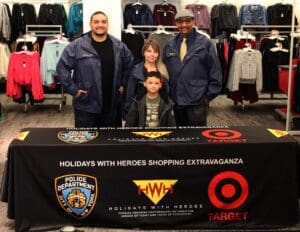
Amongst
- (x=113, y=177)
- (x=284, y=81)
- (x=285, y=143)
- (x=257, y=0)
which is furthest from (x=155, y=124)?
(x=257, y=0)

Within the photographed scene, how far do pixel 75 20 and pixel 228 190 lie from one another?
20.0 feet

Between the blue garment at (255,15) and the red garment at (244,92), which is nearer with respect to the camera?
the red garment at (244,92)

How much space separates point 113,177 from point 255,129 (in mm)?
1175

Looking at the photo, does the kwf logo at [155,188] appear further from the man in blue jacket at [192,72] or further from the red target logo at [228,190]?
the man in blue jacket at [192,72]

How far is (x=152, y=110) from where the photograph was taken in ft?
13.1

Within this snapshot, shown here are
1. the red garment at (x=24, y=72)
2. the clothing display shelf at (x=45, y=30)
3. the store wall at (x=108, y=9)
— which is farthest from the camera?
the clothing display shelf at (x=45, y=30)

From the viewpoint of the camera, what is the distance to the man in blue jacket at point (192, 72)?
4172mm

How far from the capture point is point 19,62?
7410mm

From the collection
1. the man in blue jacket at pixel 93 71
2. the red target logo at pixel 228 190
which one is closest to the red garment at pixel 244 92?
the man in blue jacket at pixel 93 71

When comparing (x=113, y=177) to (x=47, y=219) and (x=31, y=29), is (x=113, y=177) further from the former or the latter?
(x=31, y=29)

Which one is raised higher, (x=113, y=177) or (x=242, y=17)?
(x=242, y=17)

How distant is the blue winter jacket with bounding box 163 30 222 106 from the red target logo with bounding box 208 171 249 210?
2.95 feet

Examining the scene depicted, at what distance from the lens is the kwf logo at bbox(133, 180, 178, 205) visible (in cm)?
347

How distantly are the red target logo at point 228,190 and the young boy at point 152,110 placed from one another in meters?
0.71
